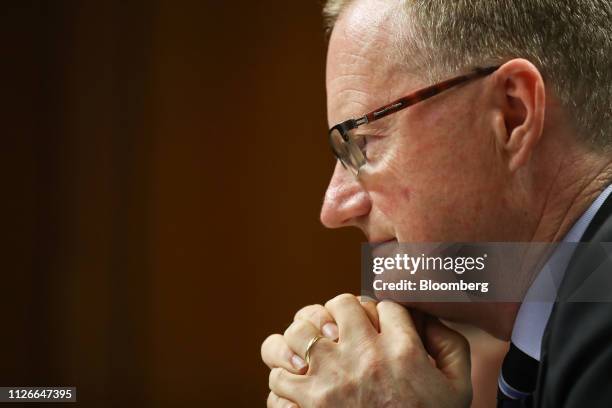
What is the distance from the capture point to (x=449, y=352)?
41.3 inches

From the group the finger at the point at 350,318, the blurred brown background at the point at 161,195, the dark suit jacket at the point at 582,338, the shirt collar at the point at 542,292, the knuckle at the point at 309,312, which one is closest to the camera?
the dark suit jacket at the point at 582,338

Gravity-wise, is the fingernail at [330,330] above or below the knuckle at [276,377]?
above

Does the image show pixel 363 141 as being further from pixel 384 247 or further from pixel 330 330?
pixel 330 330

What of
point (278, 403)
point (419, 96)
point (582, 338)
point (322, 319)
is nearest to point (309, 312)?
point (322, 319)

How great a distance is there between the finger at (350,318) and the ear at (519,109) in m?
0.30

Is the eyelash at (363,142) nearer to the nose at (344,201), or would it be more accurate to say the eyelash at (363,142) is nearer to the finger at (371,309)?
the nose at (344,201)

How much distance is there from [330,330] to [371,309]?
2.8 inches

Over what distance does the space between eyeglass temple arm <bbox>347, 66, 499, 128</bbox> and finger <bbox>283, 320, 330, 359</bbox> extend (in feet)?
1.06

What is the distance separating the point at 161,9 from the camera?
2486mm

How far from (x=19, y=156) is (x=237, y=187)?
702 millimetres

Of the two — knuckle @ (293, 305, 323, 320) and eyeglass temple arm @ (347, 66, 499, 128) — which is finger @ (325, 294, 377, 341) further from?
eyeglass temple arm @ (347, 66, 499, 128)

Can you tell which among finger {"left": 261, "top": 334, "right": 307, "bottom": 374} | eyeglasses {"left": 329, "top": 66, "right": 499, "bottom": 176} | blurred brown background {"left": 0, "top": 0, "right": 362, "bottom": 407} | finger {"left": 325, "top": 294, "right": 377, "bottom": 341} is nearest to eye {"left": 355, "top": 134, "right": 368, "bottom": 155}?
eyeglasses {"left": 329, "top": 66, "right": 499, "bottom": 176}

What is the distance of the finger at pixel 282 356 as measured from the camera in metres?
1.10

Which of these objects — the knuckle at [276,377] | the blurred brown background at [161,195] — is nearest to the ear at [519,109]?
the knuckle at [276,377]
